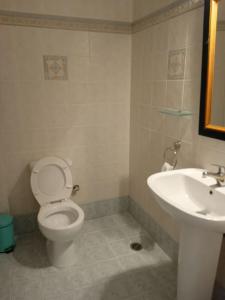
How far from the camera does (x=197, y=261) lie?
1.39 m

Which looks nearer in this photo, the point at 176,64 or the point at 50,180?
the point at 176,64

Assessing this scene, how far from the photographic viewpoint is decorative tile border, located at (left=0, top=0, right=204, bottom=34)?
1838 millimetres

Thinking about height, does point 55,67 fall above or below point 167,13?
below

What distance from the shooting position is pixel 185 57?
5.67 feet

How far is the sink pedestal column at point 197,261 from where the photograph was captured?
1.35m

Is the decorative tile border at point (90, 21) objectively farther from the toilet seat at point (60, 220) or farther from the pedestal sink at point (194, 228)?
the toilet seat at point (60, 220)

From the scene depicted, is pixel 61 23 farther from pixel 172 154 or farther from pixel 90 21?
pixel 172 154

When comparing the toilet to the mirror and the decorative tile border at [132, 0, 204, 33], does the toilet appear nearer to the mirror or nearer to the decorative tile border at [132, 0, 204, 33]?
the mirror

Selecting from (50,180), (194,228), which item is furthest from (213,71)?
(50,180)

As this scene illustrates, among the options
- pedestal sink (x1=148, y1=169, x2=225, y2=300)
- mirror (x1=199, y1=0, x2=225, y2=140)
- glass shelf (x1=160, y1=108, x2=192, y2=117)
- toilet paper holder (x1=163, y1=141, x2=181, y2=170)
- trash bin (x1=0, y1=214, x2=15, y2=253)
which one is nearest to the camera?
pedestal sink (x1=148, y1=169, x2=225, y2=300)

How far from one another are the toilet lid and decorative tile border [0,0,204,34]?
115cm

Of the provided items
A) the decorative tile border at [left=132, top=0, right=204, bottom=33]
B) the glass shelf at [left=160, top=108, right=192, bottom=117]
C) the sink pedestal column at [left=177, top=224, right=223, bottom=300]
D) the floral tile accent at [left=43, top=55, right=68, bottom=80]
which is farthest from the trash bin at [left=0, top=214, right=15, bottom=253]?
the decorative tile border at [left=132, top=0, right=204, bottom=33]

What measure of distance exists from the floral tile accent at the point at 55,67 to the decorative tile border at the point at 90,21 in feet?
0.83

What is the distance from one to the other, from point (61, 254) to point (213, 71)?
1.71 metres
